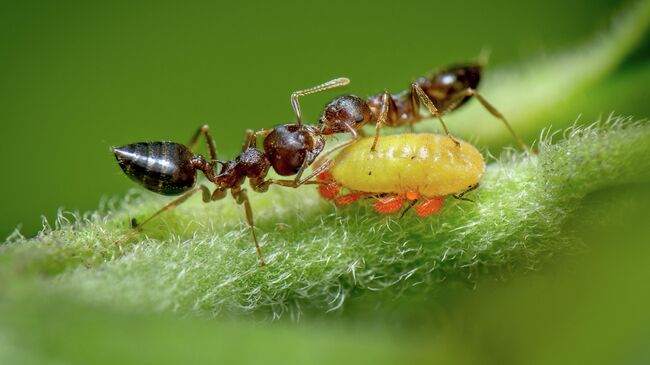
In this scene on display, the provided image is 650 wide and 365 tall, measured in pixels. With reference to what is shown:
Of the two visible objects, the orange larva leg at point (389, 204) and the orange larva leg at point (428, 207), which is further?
the orange larva leg at point (389, 204)

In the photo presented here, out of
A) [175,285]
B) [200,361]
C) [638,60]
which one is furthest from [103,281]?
[638,60]

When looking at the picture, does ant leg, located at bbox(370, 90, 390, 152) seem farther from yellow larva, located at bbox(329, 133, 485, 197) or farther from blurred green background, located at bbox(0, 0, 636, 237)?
blurred green background, located at bbox(0, 0, 636, 237)

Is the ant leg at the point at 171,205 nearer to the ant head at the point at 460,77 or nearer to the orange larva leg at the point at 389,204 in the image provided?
the orange larva leg at the point at 389,204

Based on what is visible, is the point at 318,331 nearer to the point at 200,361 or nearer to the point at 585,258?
the point at 200,361

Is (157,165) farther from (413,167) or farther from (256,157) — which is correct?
(413,167)

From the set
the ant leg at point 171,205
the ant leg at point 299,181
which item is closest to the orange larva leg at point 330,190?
the ant leg at point 299,181
